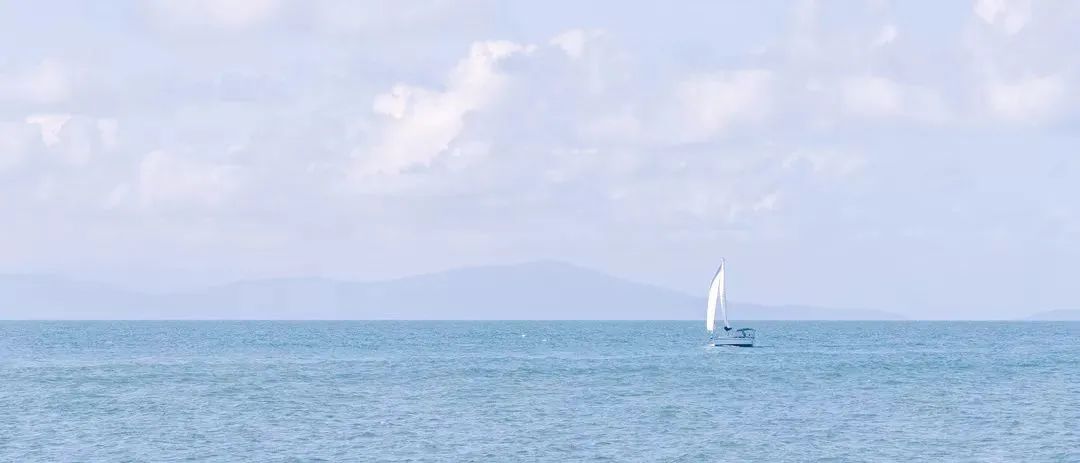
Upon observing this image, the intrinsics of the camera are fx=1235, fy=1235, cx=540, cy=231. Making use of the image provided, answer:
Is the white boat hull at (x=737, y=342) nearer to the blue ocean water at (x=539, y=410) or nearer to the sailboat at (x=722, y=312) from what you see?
the sailboat at (x=722, y=312)

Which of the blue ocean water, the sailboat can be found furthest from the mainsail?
the blue ocean water

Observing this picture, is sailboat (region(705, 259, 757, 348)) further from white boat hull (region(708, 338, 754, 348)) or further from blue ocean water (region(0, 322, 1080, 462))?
blue ocean water (region(0, 322, 1080, 462))

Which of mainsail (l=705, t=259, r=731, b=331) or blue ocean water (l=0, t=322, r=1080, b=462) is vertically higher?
mainsail (l=705, t=259, r=731, b=331)

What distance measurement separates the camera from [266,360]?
135 m

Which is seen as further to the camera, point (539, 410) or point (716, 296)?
point (716, 296)

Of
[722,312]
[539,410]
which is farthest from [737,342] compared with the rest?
[539,410]

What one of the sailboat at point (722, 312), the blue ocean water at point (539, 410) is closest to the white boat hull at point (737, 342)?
the sailboat at point (722, 312)

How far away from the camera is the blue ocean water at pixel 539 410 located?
6188 centimetres

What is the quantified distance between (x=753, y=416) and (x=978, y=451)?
1679cm

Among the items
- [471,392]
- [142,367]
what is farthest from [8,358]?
[471,392]

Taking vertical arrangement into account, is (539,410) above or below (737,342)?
below

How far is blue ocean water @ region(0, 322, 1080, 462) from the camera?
203ft

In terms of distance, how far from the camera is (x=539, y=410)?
260 ft

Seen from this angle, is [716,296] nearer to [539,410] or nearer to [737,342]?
[737,342]
